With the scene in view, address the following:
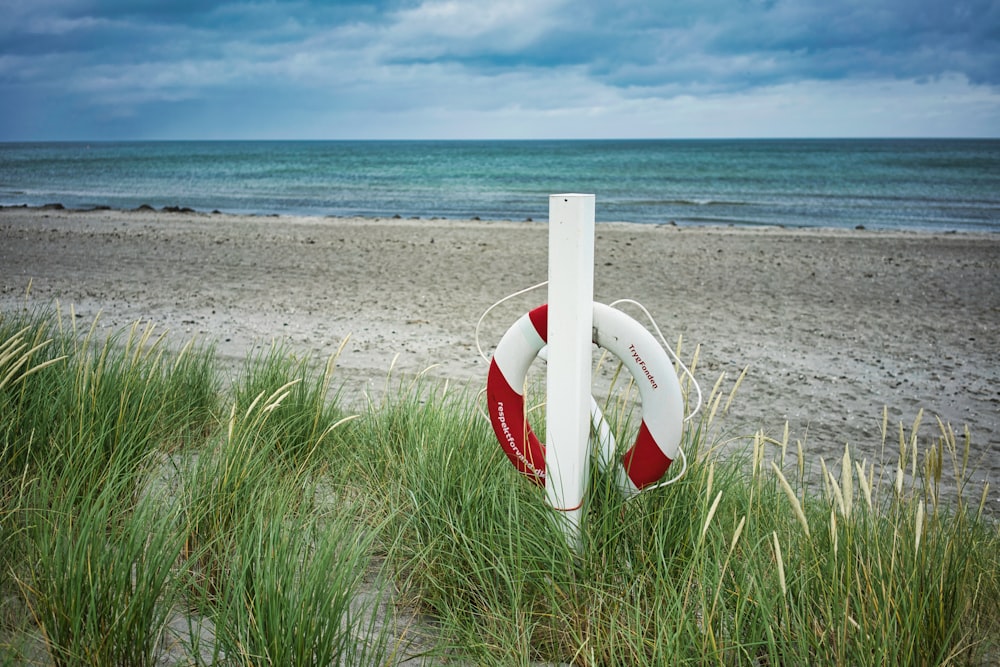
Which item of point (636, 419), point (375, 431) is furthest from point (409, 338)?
point (375, 431)

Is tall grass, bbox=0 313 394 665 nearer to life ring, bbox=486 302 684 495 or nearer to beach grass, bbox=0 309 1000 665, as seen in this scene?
beach grass, bbox=0 309 1000 665

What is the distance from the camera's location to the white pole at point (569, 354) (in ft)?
7.48

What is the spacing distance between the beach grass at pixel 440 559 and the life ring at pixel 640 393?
0.10 metres

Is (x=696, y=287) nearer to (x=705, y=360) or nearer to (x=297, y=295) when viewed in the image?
(x=705, y=360)

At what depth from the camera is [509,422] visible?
2.60 m

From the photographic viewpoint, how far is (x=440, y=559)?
2.36 metres

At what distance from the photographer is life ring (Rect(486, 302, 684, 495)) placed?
2.39m

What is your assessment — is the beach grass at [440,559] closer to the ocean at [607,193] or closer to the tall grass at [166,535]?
the tall grass at [166,535]

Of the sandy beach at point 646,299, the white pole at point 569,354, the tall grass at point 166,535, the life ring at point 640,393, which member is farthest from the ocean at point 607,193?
the tall grass at point 166,535

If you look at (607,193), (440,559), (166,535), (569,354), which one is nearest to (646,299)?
(569,354)

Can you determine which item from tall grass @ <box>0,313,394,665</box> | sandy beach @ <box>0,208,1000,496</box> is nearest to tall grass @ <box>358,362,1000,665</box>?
tall grass @ <box>0,313,394,665</box>

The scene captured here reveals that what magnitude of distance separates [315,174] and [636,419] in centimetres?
4114

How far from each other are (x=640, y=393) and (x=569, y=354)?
0.36 metres

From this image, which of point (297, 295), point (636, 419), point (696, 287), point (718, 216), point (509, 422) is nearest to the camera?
point (509, 422)
